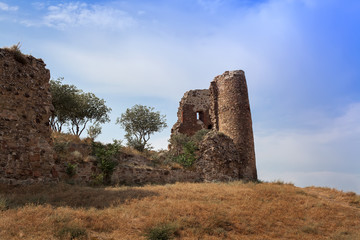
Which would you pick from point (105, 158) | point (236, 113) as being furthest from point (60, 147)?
point (236, 113)

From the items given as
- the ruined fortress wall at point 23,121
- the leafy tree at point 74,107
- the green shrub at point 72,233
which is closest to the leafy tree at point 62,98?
the leafy tree at point 74,107

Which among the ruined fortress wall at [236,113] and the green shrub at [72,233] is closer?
the green shrub at [72,233]

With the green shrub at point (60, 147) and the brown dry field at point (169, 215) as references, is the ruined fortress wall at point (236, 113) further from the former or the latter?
the green shrub at point (60, 147)

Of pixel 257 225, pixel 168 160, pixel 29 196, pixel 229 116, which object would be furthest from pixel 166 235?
pixel 229 116

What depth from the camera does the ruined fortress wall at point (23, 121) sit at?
10.3 meters

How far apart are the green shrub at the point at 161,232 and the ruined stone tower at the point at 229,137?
11.0 m

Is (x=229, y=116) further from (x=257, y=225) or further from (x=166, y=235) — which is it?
(x=166, y=235)

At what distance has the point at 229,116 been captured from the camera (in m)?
20.7

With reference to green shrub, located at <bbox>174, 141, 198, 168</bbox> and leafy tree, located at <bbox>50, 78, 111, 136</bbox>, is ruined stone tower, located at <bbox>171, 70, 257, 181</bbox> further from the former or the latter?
leafy tree, located at <bbox>50, 78, 111, 136</bbox>

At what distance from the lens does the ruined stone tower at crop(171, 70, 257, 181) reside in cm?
1836

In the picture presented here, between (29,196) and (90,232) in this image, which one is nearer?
(90,232)

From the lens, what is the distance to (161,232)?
679cm

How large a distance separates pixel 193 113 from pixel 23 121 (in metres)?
18.6

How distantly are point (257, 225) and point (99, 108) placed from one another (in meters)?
19.0
